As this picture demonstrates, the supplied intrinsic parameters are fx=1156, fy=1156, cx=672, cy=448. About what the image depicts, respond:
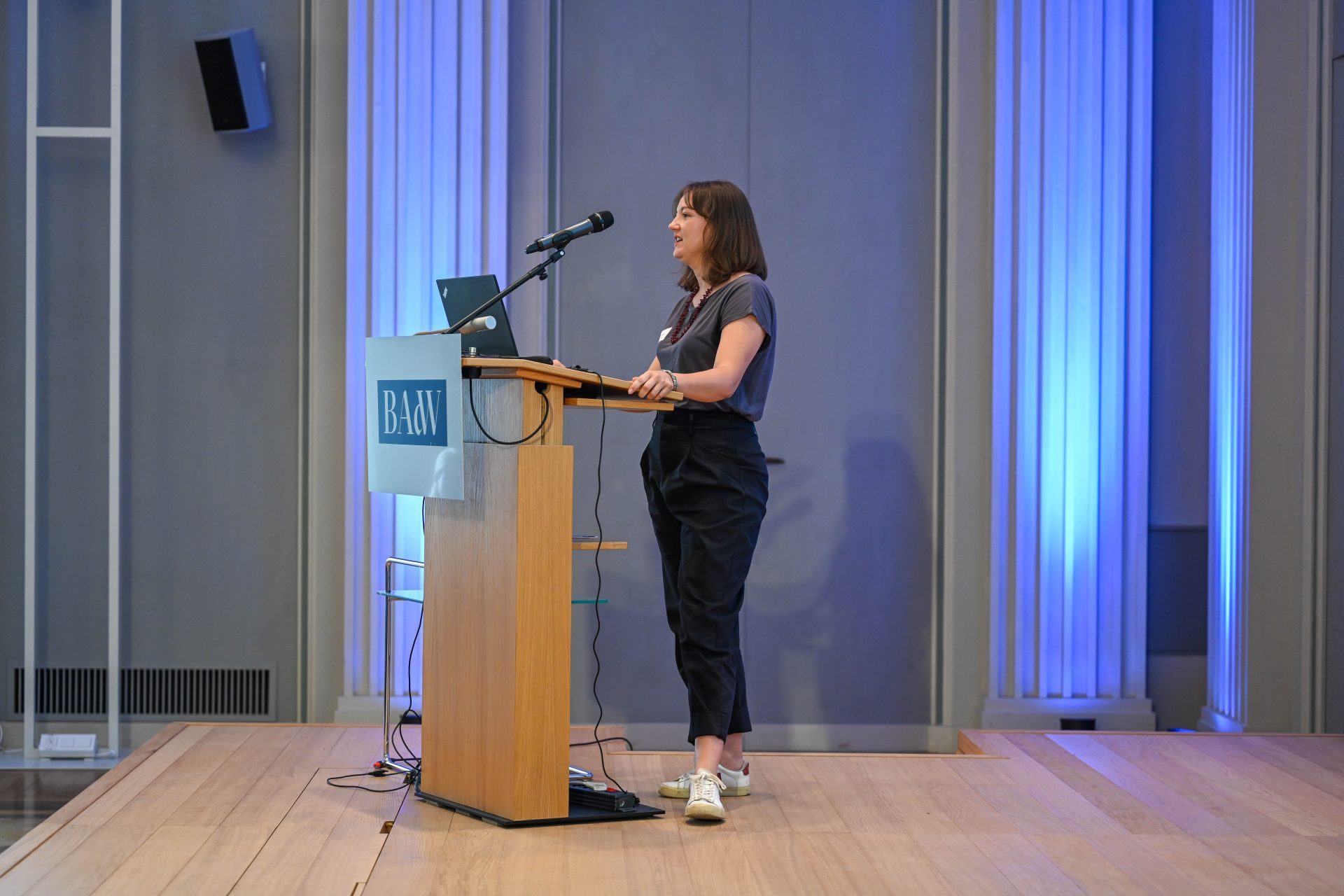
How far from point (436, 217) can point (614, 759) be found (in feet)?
6.16

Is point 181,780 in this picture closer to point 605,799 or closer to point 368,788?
point 368,788

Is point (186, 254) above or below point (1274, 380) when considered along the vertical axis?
above

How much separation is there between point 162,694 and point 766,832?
2.44 meters

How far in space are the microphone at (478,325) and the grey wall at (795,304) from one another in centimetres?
163

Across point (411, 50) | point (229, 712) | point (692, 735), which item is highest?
point (411, 50)

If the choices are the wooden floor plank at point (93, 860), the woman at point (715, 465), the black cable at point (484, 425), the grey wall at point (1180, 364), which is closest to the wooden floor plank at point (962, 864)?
the woman at point (715, 465)

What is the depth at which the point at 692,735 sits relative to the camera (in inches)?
103

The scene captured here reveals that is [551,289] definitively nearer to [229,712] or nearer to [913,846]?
[229,712]

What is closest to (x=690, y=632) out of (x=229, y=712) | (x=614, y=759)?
(x=614, y=759)

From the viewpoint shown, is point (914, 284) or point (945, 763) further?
point (914, 284)

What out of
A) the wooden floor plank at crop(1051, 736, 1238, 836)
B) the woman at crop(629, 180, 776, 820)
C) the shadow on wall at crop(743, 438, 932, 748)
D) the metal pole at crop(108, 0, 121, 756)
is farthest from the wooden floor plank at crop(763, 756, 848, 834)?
the metal pole at crop(108, 0, 121, 756)

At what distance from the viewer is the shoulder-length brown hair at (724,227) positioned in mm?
2662

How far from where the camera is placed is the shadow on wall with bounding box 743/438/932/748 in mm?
4059

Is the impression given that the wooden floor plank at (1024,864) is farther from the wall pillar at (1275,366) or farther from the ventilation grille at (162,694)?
the ventilation grille at (162,694)
